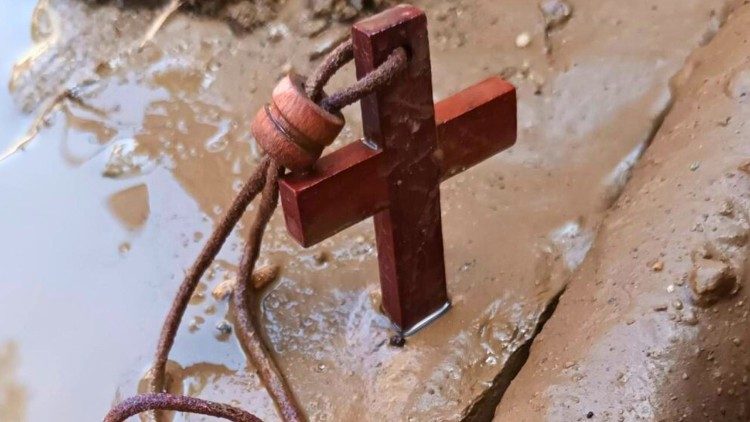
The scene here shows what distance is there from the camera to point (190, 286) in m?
1.48

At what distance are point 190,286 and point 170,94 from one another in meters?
0.89

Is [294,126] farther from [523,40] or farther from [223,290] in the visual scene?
[523,40]

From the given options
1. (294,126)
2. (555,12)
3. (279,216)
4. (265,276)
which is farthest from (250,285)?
(555,12)

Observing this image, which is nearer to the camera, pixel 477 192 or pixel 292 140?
pixel 292 140

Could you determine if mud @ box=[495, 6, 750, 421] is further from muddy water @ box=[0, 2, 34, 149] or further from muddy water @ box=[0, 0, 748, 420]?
muddy water @ box=[0, 2, 34, 149]

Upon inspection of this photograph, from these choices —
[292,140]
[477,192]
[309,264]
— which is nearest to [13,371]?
[309,264]

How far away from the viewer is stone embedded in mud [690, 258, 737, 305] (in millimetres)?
1209

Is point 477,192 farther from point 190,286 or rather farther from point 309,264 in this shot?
point 190,286

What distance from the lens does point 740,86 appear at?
1.48m

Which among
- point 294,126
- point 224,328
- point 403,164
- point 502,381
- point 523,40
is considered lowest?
point 502,381

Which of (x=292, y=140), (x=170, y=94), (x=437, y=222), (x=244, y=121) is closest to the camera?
(x=292, y=140)

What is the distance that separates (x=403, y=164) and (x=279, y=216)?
1.86 ft

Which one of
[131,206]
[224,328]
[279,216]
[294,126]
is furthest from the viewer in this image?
[131,206]

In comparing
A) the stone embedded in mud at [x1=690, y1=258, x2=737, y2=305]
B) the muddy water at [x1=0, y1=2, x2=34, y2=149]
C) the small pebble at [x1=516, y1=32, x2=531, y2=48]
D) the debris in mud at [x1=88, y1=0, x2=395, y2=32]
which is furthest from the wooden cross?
the muddy water at [x1=0, y1=2, x2=34, y2=149]
